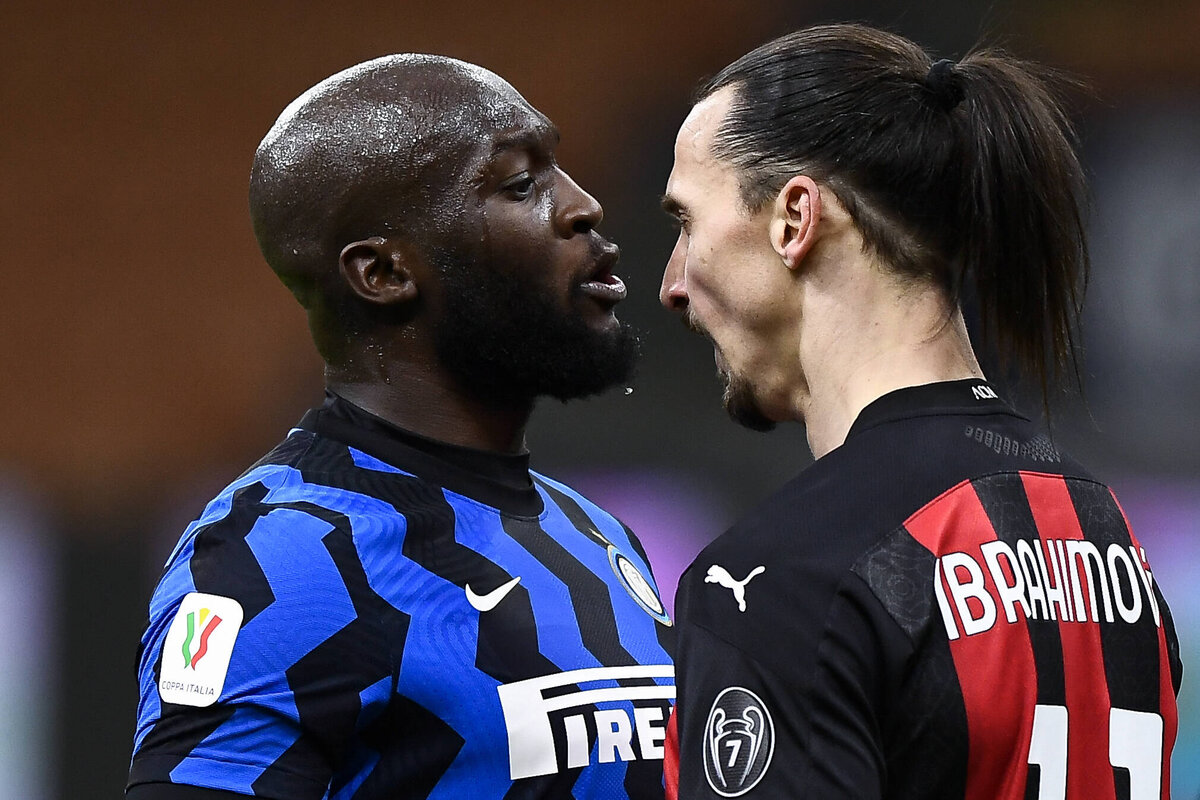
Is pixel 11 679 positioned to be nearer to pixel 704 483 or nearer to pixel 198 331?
pixel 198 331

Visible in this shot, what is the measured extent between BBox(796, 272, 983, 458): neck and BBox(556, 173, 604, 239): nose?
58 centimetres

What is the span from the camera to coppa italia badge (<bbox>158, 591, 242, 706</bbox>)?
4.51 ft

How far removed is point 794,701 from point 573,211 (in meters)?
0.86

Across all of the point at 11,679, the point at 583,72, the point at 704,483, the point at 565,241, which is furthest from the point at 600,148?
the point at 565,241

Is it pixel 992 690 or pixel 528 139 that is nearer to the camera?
pixel 992 690

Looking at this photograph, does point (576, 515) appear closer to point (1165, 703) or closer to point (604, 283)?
point (604, 283)

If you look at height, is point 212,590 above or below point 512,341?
below

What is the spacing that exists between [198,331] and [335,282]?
3.47 meters

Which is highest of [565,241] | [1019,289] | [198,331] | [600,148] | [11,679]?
[600,148]

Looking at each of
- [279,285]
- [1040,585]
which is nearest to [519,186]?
[1040,585]

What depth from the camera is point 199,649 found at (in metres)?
1.39

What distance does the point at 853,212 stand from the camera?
46.4 inches

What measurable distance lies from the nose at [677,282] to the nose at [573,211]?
14.2 inches

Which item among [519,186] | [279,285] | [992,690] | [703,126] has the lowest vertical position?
[992,690]
